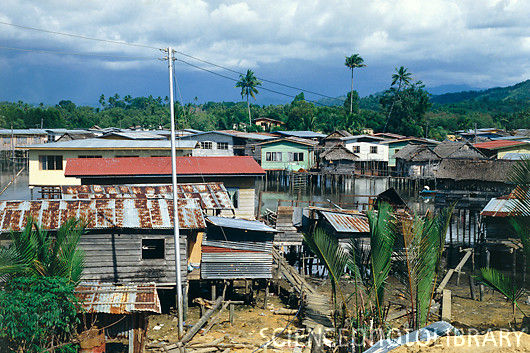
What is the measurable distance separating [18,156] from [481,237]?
63757 mm

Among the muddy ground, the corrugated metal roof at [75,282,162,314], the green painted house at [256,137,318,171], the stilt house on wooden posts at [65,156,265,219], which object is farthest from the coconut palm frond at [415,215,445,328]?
the green painted house at [256,137,318,171]

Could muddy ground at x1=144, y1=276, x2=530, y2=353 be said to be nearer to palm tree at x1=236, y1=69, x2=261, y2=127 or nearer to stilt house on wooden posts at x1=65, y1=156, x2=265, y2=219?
stilt house on wooden posts at x1=65, y1=156, x2=265, y2=219

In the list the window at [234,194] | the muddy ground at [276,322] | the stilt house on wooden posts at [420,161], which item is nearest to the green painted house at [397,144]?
the stilt house on wooden posts at [420,161]

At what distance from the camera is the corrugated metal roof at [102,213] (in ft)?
49.2

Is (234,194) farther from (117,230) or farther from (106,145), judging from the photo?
(117,230)

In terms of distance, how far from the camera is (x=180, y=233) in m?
15.9

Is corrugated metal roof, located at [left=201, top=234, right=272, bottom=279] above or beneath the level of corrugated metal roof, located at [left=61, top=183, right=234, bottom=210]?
beneath

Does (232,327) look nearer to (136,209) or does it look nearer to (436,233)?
(136,209)

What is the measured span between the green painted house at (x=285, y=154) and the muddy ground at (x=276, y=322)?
1342 inches

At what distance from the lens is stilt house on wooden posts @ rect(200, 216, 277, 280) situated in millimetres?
17266

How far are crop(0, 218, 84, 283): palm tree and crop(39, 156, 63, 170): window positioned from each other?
2204 centimetres

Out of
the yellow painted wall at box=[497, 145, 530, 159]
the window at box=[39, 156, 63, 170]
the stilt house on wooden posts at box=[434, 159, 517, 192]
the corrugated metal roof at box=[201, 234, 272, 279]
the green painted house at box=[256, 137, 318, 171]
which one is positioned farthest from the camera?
the green painted house at box=[256, 137, 318, 171]

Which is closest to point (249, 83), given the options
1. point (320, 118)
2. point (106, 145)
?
point (320, 118)

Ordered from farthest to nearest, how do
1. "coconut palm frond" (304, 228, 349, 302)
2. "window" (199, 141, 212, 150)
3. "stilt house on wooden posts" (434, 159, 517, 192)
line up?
"window" (199, 141, 212, 150), "stilt house on wooden posts" (434, 159, 517, 192), "coconut palm frond" (304, 228, 349, 302)
